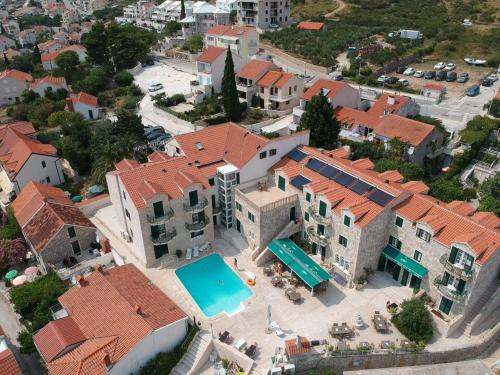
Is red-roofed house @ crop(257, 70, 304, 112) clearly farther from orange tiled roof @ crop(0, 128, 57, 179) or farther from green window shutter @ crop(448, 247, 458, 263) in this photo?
green window shutter @ crop(448, 247, 458, 263)

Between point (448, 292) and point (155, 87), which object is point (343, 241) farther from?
point (155, 87)

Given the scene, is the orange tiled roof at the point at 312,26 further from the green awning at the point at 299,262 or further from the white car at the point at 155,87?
the green awning at the point at 299,262

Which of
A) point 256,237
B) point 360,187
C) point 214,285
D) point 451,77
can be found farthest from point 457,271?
point 451,77

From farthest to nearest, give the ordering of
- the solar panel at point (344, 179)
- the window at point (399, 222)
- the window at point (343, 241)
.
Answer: the solar panel at point (344, 179), the window at point (343, 241), the window at point (399, 222)

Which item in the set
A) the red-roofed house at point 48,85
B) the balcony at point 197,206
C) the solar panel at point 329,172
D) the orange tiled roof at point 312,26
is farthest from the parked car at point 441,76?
the red-roofed house at point 48,85

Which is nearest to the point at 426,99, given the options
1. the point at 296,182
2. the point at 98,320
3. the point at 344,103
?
the point at 344,103

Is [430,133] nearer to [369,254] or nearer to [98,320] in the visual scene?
[369,254]
